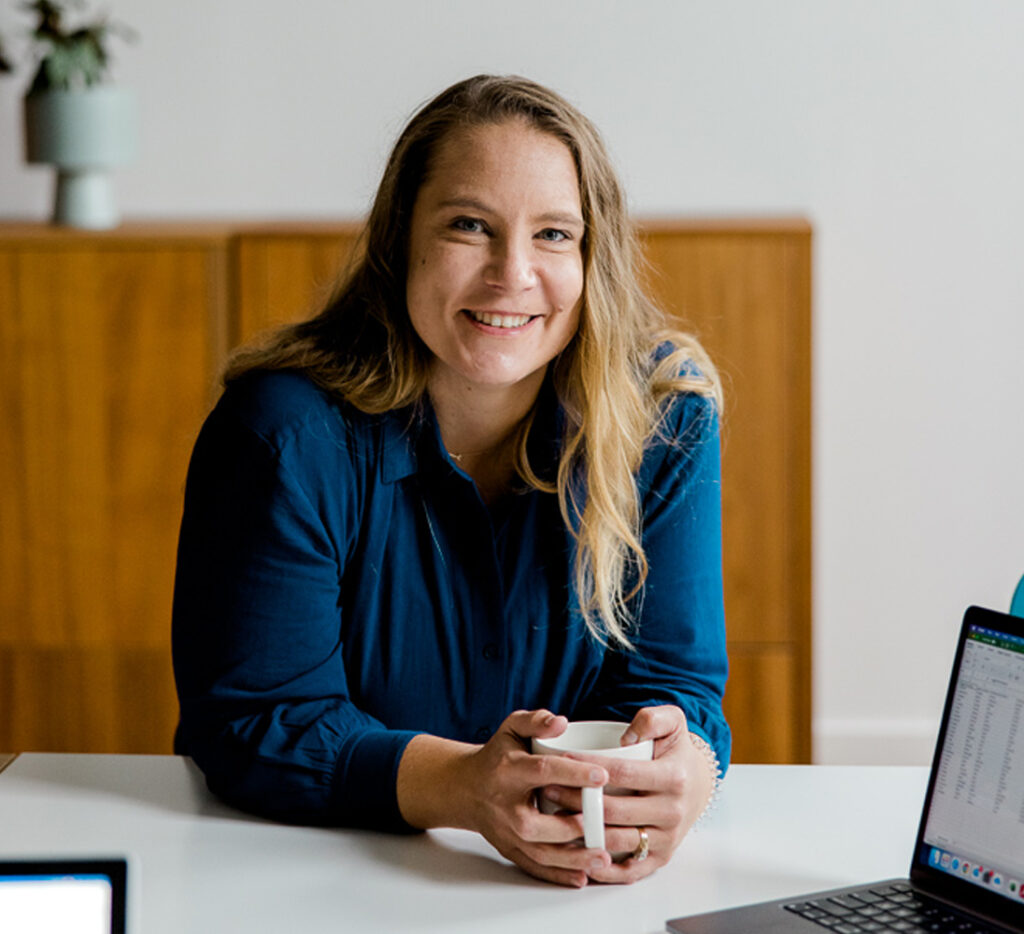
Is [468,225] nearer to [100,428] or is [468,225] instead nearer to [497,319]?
[497,319]

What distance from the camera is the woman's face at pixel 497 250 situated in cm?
149

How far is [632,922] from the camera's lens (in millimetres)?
1082

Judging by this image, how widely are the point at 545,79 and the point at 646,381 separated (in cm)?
192

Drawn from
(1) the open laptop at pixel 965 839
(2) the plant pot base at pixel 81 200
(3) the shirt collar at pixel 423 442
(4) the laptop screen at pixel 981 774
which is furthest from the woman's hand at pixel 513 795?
(2) the plant pot base at pixel 81 200

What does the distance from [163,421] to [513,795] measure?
2002 millimetres

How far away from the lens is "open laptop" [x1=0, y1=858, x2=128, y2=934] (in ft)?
2.38

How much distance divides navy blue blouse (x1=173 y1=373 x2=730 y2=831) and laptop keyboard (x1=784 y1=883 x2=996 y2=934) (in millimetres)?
334

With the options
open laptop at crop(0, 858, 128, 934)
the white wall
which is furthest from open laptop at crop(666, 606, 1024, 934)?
the white wall

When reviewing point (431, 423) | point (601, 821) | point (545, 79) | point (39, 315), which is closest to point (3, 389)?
point (39, 315)

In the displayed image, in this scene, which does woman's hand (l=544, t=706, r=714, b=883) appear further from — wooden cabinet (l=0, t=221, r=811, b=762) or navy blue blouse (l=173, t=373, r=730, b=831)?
wooden cabinet (l=0, t=221, r=811, b=762)

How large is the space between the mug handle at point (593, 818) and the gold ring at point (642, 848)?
38mm

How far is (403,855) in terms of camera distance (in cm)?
121

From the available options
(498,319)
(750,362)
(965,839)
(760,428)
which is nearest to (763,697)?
(760,428)

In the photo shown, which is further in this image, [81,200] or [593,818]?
[81,200]
